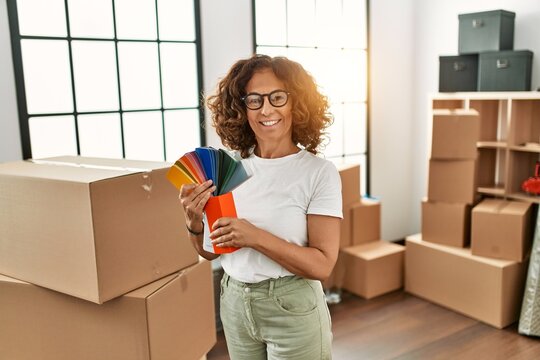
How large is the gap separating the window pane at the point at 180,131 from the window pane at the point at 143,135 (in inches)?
2.2

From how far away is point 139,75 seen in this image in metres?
3.01

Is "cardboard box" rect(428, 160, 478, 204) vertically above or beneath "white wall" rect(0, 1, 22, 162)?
beneath

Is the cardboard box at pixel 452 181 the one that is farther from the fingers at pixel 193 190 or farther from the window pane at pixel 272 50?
the fingers at pixel 193 190

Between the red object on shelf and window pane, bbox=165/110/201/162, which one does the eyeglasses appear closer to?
window pane, bbox=165/110/201/162

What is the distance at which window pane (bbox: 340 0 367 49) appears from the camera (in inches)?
154

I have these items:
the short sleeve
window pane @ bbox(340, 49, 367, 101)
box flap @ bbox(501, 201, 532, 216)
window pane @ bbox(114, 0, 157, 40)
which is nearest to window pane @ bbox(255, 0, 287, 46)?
window pane @ bbox(340, 49, 367, 101)

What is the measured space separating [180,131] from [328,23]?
1467 millimetres

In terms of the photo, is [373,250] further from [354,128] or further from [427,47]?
[427,47]

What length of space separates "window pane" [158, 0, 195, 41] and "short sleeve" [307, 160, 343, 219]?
→ 2.10 metres

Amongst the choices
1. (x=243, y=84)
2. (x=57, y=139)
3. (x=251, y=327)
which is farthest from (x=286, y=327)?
(x=57, y=139)

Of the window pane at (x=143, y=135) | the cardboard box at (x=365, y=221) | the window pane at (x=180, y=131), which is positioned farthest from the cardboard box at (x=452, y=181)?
the window pane at (x=143, y=135)

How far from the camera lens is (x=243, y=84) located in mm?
1367

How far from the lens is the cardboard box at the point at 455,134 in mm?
3098

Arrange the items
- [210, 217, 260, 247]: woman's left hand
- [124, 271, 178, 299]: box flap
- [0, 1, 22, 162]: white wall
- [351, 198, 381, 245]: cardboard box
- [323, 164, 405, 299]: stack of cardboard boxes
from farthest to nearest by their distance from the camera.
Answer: [351, 198, 381, 245]: cardboard box
[323, 164, 405, 299]: stack of cardboard boxes
[0, 1, 22, 162]: white wall
[124, 271, 178, 299]: box flap
[210, 217, 260, 247]: woman's left hand
